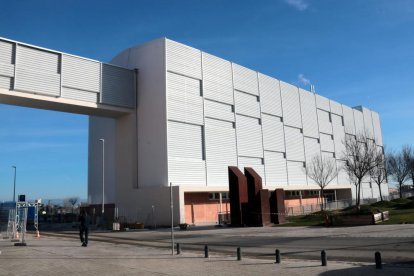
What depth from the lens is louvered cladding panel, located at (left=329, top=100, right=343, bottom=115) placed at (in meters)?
72.8

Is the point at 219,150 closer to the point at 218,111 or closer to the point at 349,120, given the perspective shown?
the point at 218,111

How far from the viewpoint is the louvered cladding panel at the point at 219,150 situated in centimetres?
4472

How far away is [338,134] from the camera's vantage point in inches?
2879

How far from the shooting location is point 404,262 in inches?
447

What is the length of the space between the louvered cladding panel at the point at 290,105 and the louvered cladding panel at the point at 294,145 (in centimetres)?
106

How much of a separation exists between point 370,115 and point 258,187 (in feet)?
201

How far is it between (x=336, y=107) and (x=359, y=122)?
34.0 feet

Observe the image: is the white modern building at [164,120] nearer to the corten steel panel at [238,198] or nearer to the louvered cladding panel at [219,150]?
the louvered cladding panel at [219,150]

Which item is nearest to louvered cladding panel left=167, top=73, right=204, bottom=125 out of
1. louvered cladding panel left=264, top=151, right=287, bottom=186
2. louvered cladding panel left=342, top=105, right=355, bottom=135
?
louvered cladding panel left=264, top=151, right=287, bottom=186

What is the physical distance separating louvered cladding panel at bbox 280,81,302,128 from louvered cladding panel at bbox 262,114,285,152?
2.21 m

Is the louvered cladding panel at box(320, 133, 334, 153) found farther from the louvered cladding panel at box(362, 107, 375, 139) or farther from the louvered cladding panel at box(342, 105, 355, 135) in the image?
the louvered cladding panel at box(362, 107, 375, 139)

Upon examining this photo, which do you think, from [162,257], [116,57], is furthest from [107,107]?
[162,257]

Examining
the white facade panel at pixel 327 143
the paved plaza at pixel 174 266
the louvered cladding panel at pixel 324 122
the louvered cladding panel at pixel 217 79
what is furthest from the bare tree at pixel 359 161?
the paved plaza at pixel 174 266

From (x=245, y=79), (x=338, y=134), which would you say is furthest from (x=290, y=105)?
(x=338, y=134)
